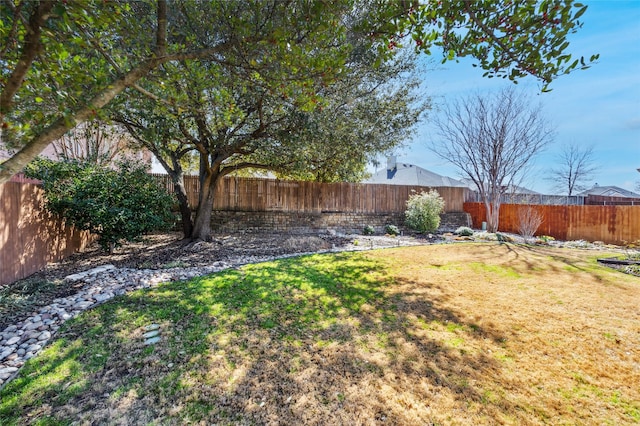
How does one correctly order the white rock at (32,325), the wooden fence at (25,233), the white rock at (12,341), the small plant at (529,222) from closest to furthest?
the white rock at (12,341) → the white rock at (32,325) → the wooden fence at (25,233) → the small plant at (529,222)

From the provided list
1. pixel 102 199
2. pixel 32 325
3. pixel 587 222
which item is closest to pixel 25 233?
pixel 102 199

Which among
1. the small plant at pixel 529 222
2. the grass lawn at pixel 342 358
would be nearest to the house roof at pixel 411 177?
the small plant at pixel 529 222

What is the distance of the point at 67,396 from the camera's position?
207 centimetres

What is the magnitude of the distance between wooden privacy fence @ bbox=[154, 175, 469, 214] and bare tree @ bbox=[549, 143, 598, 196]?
21.6m

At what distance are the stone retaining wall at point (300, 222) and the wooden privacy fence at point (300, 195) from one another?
23 centimetres

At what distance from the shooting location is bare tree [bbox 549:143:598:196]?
82.8ft

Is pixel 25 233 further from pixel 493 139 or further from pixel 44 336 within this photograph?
pixel 493 139

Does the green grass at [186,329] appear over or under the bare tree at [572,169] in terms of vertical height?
under

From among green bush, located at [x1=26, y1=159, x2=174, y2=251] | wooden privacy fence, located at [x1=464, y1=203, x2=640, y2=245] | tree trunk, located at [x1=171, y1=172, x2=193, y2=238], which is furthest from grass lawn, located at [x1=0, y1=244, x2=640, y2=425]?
wooden privacy fence, located at [x1=464, y1=203, x2=640, y2=245]

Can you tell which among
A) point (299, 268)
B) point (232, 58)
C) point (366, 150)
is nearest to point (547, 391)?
point (299, 268)

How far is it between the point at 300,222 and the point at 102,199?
6952 millimetres

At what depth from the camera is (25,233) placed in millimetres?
4723

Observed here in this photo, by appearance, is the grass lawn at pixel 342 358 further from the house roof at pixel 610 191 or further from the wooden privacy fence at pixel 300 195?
the house roof at pixel 610 191

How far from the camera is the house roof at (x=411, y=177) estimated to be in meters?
20.6
